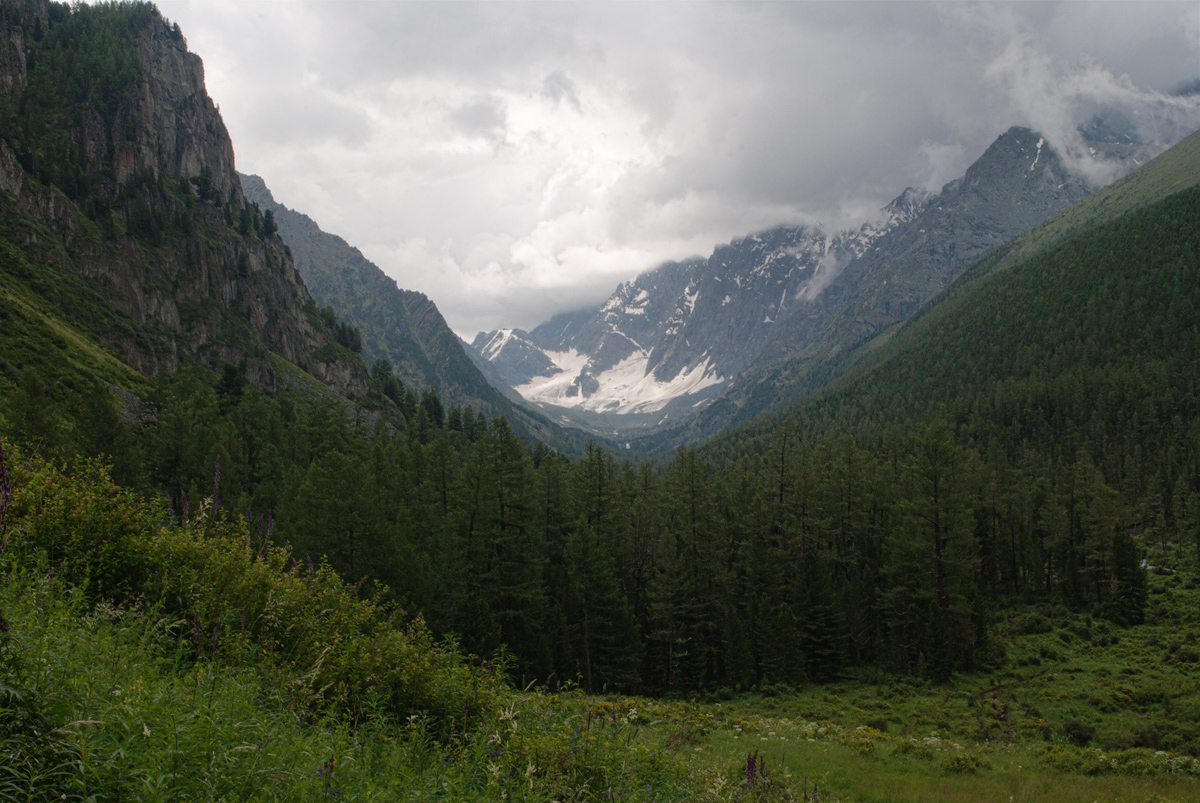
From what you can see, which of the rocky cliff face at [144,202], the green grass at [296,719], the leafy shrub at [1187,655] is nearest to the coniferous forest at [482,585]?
the green grass at [296,719]

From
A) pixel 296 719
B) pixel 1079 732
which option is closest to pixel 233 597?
pixel 296 719

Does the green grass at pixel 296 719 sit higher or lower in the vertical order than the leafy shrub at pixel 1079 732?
higher

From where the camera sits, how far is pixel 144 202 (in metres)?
119

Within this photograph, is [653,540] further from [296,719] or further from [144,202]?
[144,202]

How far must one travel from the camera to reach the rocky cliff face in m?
97.8

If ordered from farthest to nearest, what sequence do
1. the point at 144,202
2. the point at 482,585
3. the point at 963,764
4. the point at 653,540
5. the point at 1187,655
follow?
the point at 144,202, the point at 653,540, the point at 1187,655, the point at 482,585, the point at 963,764

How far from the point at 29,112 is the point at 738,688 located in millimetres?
167714

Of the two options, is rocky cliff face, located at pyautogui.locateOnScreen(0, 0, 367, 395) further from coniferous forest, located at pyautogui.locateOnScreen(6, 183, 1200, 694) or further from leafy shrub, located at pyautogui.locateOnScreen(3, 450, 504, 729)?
leafy shrub, located at pyautogui.locateOnScreen(3, 450, 504, 729)

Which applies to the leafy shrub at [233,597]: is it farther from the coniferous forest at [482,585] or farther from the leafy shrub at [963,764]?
the leafy shrub at [963,764]

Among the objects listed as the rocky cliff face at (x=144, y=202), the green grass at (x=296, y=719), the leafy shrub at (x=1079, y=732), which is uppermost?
the rocky cliff face at (x=144, y=202)

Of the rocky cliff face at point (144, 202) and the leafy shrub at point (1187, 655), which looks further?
the rocky cliff face at point (144, 202)

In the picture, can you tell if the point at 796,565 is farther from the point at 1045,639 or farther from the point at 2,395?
the point at 2,395

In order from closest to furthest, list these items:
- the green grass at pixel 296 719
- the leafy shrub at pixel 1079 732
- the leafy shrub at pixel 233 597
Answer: the green grass at pixel 296 719, the leafy shrub at pixel 233 597, the leafy shrub at pixel 1079 732

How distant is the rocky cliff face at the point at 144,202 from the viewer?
321 ft
